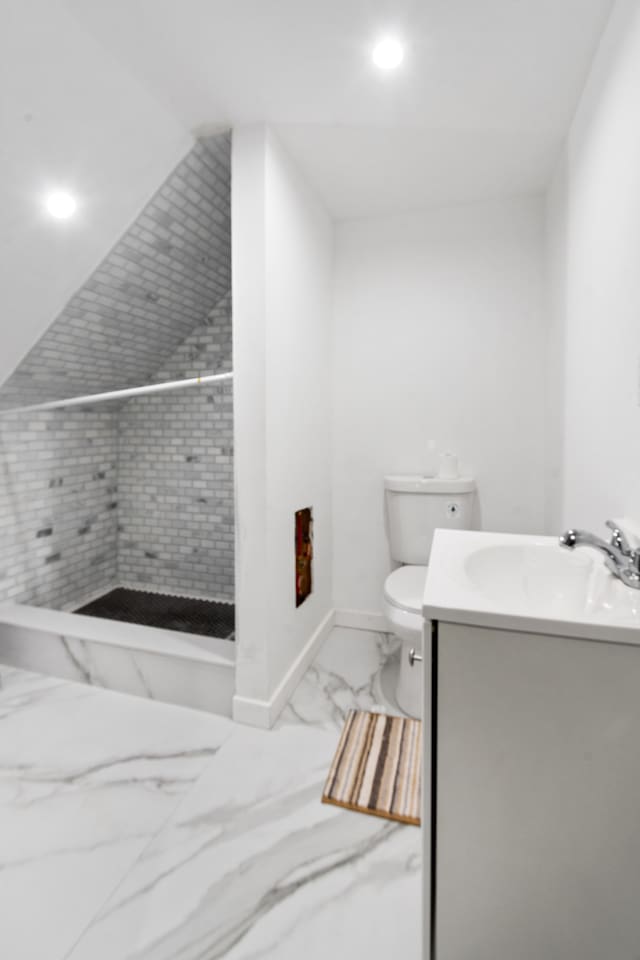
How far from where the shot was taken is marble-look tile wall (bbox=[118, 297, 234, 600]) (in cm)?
286

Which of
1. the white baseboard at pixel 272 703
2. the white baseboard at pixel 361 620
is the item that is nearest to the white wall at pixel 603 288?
the white baseboard at pixel 361 620

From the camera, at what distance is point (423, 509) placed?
7.45 ft

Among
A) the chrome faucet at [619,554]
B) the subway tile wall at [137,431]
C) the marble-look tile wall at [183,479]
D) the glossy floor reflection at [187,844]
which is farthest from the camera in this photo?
the marble-look tile wall at [183,479]

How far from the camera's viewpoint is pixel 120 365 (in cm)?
268

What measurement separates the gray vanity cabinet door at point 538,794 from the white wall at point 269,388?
1.07 metres

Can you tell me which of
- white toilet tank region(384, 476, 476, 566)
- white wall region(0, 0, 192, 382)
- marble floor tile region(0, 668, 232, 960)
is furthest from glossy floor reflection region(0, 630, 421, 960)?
white wall region(0, 0, 192, 382)

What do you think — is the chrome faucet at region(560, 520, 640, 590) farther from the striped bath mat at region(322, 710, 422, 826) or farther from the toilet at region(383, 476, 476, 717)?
the toilet at region(383, 476, 476, 717)

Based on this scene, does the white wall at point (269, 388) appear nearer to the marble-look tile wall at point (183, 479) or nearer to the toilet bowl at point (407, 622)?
the toilet bowl at point (407, 622)

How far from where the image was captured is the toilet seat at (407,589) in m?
1.76

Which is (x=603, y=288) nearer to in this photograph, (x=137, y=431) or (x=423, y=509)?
(x=423, y=509)

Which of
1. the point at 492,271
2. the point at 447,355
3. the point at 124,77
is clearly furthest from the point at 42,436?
the point at 492,271

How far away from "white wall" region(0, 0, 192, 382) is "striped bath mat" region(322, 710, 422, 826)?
82.2 inches

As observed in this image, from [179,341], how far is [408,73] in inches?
72.6

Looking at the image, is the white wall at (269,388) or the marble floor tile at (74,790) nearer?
the marble floor tile at (74,790)
